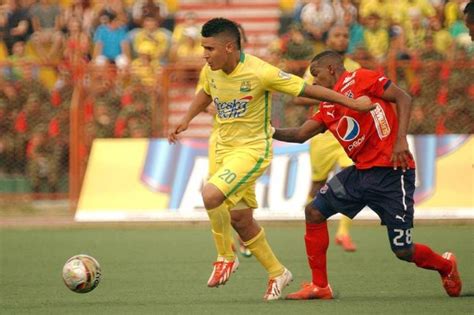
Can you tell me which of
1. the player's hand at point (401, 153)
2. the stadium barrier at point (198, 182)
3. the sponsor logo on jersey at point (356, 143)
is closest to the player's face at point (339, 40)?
the sponsor logo on jersey at point (356, 143)

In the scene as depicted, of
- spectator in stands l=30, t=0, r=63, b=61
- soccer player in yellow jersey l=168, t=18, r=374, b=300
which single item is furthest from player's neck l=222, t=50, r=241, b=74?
spectator in stands l=30, t=0, r=63, b=61

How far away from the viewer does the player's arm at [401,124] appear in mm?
9078

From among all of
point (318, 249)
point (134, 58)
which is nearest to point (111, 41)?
point (134, 58)

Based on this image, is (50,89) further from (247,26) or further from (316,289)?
(316,289)

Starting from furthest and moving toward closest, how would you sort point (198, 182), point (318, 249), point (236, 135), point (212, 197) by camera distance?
point (198, 182), point (236, 135), point (318, 249), point (212, 197)

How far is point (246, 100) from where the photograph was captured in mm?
9656

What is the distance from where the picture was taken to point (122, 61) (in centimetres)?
2016

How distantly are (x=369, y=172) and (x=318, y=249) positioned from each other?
2.46 ft

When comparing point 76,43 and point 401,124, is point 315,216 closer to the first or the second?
point 401,124

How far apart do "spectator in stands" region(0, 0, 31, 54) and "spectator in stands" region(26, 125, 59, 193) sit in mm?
2156

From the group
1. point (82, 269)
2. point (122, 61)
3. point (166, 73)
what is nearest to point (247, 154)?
point (82, 269)

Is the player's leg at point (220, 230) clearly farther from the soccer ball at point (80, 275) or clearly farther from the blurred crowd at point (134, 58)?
the blurred crowd at point (134, 58)

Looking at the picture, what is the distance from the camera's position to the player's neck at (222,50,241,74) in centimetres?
965

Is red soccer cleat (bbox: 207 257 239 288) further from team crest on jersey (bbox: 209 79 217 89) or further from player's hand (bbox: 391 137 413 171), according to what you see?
player's hand (bbox: 391 137 413 171)
